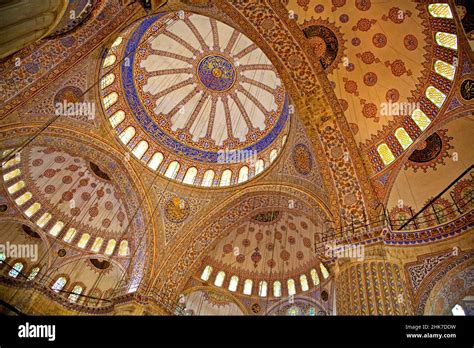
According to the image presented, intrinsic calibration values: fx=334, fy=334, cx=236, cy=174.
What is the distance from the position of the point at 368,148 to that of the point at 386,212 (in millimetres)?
1683

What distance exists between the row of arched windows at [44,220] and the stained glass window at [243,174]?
531cm

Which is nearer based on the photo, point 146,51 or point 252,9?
point 252,9

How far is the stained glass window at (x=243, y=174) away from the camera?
12.7 metres

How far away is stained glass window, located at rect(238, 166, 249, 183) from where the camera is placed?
12702 millimetres

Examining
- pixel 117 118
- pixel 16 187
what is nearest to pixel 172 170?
pixel 117 118

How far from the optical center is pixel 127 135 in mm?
12219

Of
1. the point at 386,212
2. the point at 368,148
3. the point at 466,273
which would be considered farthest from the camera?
the point at 368,148

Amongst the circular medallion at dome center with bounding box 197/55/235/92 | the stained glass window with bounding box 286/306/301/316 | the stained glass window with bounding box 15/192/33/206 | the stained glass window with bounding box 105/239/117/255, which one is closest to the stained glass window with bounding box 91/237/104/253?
the stained glass window with bounding box 105/239/117/255

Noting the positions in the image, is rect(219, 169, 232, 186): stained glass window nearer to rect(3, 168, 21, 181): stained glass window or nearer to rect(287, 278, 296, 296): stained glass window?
rect(287, 278, 296, 296): stained glass window

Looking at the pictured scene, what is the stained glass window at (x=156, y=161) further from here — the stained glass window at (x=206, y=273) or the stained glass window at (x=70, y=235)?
the stained glass window at (x=206, y=273)
